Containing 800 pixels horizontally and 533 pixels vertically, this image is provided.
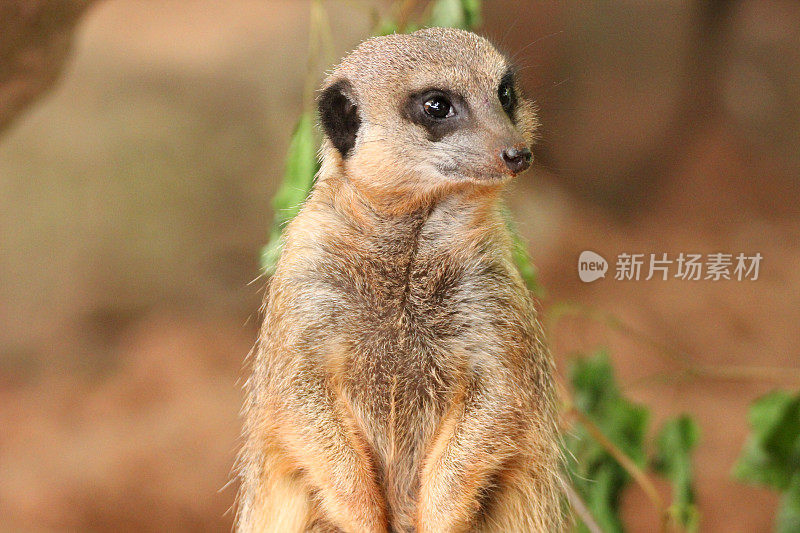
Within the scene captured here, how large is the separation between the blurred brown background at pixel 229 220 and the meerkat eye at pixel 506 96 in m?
1.69

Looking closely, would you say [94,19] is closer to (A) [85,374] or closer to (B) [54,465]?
(A) [85,374]

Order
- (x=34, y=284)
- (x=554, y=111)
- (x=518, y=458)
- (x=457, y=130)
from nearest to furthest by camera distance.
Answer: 1. (x=457, y=130)
2. (x=518, y=458)
3. (x=554, y=111)
4. (x=34, y=284)

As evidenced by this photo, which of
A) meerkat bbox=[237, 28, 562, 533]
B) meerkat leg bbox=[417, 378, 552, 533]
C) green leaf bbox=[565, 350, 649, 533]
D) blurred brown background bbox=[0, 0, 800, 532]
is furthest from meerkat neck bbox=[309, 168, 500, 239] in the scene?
blurred brown background bbox=[0, 0, 800, 532]

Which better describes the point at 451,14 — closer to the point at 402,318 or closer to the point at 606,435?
the point at 402,318

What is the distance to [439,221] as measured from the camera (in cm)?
109

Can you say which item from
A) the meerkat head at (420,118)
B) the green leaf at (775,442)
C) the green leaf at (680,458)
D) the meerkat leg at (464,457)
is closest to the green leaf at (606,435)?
the green leaf at (680,458)

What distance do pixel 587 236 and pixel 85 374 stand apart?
86.3 inches

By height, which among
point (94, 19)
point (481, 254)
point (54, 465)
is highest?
point (94, 19)

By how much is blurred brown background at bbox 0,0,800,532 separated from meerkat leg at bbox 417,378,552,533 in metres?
1.79

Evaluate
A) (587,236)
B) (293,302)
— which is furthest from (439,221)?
(587,236)

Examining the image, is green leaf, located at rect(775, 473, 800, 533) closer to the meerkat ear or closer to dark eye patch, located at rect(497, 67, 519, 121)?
dark eye patch, located at rect(497, 67, 519, 121)

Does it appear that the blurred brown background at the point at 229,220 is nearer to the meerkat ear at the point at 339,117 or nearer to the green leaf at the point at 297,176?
the green leaf at the point at 297,176

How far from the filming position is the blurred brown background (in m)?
2.88

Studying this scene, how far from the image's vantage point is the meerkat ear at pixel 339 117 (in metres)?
1.10
